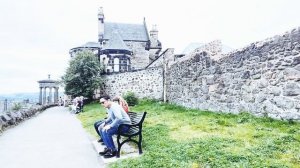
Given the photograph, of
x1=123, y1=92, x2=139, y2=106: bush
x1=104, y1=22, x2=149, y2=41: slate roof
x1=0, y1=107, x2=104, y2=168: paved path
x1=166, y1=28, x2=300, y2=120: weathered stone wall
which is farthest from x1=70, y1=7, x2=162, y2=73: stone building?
x1=0, y1=107, x2=104, y2=168: paved path

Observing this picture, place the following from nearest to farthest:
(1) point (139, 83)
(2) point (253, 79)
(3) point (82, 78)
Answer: (2) point (253, 79) < (1) point (139, 83) < (3) point (82, 78)

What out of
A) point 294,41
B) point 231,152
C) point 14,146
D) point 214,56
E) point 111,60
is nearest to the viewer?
point 231,152

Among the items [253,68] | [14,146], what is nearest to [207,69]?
[253,68]

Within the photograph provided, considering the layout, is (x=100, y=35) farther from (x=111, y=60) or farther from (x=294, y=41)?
(x=294, y=41)

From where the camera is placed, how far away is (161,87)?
24125mm

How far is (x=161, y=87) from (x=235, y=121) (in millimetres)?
13994

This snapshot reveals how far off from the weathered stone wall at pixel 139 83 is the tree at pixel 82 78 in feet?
4.18

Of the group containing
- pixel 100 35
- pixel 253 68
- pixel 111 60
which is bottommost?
pixel 253 68

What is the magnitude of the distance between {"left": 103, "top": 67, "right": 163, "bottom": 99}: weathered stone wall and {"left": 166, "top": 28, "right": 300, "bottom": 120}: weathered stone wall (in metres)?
8.42

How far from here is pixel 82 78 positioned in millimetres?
36094

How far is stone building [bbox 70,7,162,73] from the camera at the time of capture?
A: 42312 millimetres

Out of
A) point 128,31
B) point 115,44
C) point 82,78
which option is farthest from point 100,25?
point 82,78

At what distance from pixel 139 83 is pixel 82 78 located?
9442 millimetres

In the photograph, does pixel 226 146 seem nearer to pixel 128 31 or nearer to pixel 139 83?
pixel 139 83
